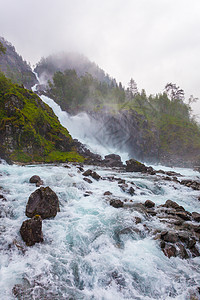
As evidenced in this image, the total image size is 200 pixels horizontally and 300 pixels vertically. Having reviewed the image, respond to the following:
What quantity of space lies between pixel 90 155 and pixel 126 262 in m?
42.6

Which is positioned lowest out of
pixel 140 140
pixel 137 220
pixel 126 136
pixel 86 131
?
pixel 137 220

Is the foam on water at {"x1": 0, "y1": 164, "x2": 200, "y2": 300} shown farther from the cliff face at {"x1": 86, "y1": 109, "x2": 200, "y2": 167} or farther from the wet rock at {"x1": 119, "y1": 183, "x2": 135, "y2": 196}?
the cliff face at {"x1": 86, "y1": 109, "x2": 200, "y2": 167}

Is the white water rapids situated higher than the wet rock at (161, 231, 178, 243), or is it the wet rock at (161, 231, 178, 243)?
the wet rock at (161, 231, 178, 243)

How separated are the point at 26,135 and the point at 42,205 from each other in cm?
2969

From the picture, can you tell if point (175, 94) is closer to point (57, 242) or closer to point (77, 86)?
point (77, 86)

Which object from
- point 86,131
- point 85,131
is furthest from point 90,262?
point 86,131

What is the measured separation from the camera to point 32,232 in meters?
7.23

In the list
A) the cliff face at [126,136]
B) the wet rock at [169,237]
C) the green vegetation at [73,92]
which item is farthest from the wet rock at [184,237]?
the green vegetation at [73,92]

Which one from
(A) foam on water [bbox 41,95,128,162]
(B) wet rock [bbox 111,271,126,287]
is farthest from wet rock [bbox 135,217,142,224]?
(A) foam on water [bbox 41,95,128,162]

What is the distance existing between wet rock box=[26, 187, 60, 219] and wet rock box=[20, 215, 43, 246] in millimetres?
1767

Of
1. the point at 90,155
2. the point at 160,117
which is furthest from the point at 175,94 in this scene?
the point at 90,155

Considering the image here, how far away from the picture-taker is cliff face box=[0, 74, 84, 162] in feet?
106

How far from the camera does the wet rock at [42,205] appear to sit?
9.24 metres

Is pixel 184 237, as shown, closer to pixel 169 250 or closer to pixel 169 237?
pixel 169 237
